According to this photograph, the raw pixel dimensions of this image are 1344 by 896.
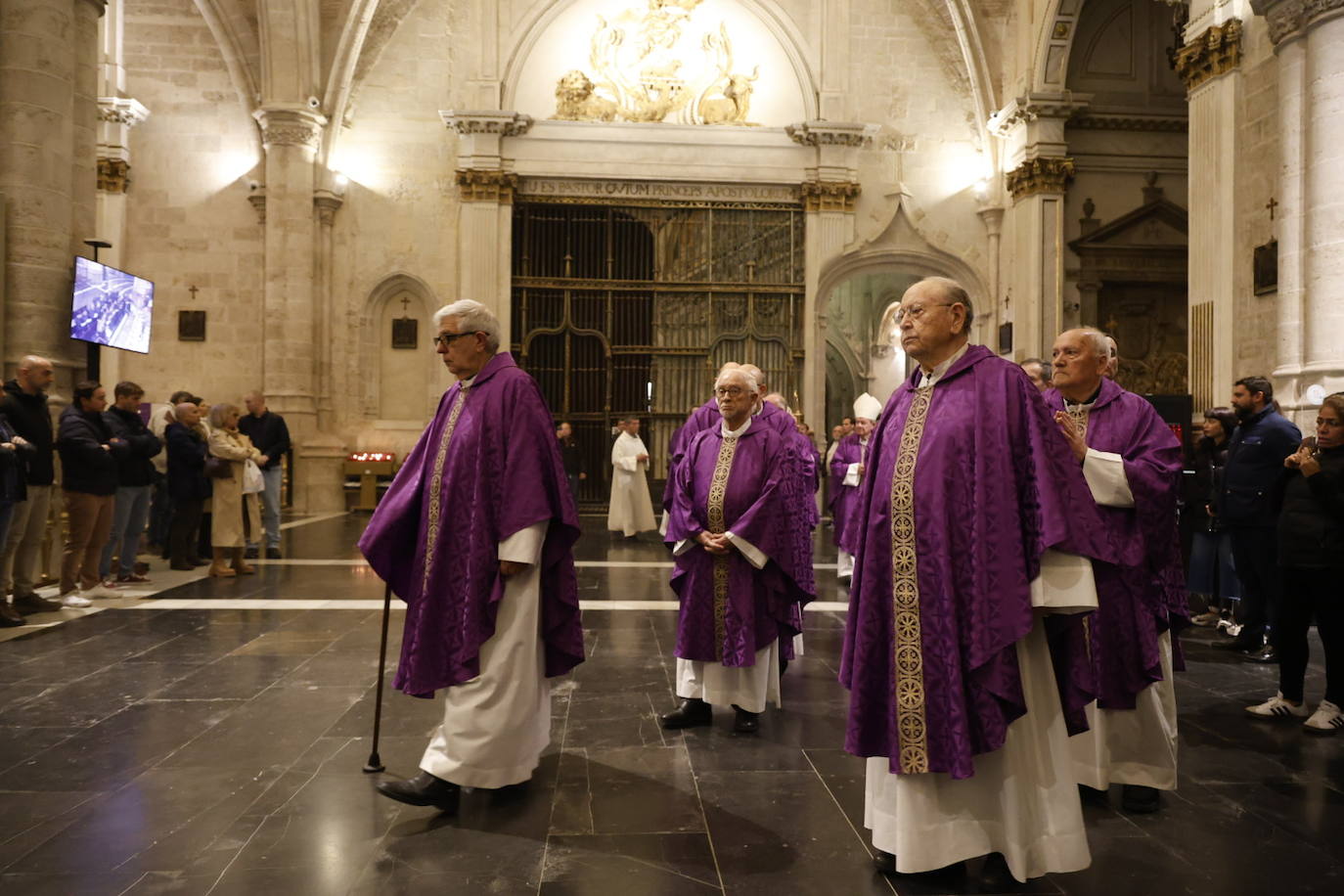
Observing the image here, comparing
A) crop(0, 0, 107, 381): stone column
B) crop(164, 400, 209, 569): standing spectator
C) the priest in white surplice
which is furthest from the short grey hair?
the priest in white surplice

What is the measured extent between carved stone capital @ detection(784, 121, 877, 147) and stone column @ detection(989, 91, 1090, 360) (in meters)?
Result: 2.33

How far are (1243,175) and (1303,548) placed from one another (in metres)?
5.88

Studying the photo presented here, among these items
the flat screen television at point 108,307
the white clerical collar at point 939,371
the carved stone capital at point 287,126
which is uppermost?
the carved stone capital at point 287,126

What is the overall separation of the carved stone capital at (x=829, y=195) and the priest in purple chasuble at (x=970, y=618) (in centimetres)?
1374

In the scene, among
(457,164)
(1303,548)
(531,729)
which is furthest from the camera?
(457,164)

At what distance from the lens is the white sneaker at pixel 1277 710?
181 inches

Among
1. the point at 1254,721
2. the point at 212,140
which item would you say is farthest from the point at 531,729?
the point at 212,140

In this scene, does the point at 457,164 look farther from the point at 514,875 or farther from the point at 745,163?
the point at 514,875

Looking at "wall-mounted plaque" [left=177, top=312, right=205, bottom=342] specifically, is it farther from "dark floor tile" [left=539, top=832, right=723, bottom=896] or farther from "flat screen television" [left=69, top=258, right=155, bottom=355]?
"dark floor tile" [left=539, top=832, right=723, bottom=896]

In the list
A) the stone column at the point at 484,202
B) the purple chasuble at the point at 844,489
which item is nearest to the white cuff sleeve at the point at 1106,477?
the purple chasuble at the point at 844,489

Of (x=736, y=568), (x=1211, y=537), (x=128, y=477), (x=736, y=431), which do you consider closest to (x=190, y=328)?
(x=128, y=477)

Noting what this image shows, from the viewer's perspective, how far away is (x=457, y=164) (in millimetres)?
15586

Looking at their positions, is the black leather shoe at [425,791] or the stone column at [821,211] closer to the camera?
the black leather shoe at [425,791]

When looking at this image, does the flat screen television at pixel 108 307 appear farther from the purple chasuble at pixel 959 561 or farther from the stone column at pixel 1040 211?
the stone column at pixel 1040 211
